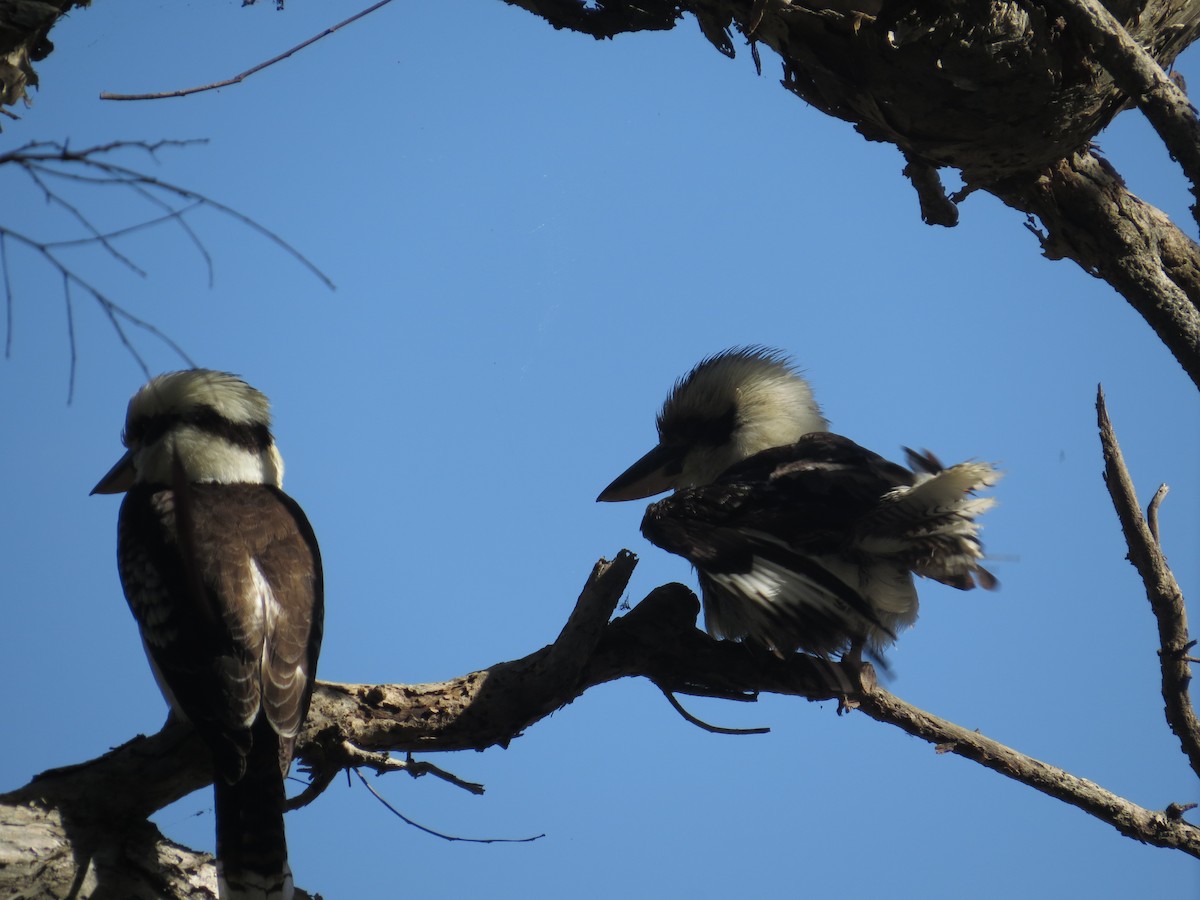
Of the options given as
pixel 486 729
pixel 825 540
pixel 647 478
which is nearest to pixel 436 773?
pixel 486 729

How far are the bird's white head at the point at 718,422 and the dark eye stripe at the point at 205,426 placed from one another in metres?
1.18

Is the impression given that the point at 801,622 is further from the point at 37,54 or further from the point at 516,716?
the point at 37,54

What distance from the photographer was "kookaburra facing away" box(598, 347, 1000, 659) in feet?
8.53

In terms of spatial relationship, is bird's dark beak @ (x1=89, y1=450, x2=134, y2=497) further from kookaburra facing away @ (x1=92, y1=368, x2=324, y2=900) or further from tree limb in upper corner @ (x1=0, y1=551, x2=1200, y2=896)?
tree limb in upper corner @ (x1=0, y1=551, x2=1200, y2=896)

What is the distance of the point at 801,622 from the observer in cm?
258

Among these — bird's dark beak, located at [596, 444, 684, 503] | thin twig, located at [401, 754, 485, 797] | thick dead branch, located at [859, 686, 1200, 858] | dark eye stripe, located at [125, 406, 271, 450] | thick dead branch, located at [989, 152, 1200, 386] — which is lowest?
thick dead branch, located at [859, 686, 1200, 858]

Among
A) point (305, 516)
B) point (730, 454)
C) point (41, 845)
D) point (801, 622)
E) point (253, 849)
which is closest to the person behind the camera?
point (41, 845)

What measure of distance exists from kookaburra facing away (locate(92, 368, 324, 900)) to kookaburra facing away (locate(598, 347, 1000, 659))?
3.16 feet

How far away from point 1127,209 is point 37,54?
2.32 m

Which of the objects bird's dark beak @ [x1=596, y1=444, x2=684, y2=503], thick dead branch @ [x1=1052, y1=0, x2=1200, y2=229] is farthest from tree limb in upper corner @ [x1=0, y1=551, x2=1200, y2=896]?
thick dead branch @ [x1=1052, y1=0, x2=1200, y2=229]

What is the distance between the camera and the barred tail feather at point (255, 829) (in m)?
2.18

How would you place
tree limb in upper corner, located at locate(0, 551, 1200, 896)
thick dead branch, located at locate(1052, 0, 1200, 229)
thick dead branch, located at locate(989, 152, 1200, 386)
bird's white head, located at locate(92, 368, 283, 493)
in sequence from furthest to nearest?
bird's white head, located at locate(92, 368, 283, 493)
thick dead branch, located at locate(989, 152, 1200, 386)
tree limb in upper corner, located at locate(0, 551, 1200, 896)
thick dead branch, located at locate(1052, 0, 1200, 229)

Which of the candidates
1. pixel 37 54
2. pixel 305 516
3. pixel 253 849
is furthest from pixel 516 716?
pixel 37 54

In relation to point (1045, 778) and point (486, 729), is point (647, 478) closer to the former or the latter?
point (486, 729)
